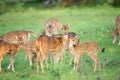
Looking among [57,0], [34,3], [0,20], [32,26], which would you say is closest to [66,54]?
[32,26]

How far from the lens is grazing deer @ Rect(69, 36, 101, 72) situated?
29.1 feet

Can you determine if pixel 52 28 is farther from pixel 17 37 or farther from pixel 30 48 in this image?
pixel 30 48

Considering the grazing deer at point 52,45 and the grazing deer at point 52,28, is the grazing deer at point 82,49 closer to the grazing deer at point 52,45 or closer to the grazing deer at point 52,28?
the grazing deer at point 52,45

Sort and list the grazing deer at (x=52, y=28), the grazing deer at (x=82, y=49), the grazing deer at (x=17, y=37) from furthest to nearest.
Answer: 1. the grazing deer at (x=52, y=28)
2. the grazing deer at (x=17, y=37)
3. the grazing deer at (x=82, y=49)

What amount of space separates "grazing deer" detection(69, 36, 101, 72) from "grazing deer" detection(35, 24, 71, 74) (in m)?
0.14

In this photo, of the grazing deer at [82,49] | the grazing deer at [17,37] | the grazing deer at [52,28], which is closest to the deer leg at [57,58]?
the grazing deer at [82,49]

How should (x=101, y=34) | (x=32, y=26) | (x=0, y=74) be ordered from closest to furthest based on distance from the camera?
1. (x=0, y=74)
2. (x=101, y=34)
3. (x=32, y=26)

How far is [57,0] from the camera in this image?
17.9 m

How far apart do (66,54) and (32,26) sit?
246cm

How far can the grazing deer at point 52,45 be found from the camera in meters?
8.77

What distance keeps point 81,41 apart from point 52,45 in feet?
4.71

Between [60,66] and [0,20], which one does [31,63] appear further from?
[0,20]

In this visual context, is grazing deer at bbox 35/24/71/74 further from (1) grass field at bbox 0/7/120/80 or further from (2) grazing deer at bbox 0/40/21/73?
(2) grazing deer at bbox 0/40/21/73

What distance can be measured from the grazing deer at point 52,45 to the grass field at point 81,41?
0.21m
